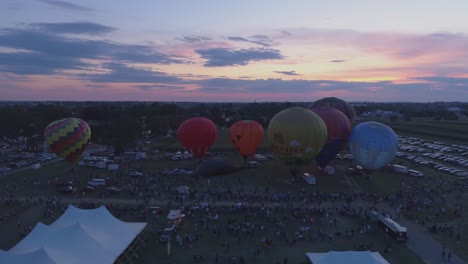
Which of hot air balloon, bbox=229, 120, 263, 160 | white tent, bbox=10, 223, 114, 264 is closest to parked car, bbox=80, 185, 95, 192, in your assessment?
white tent, bbox=10, 223, 114, 264

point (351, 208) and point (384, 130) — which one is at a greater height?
point (384, 130)

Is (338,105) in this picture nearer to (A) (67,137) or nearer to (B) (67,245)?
(A) (67,137)

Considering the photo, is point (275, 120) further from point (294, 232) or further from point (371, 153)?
point (294, 232)

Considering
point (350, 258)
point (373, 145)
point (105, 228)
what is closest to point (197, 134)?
point (373, 145)

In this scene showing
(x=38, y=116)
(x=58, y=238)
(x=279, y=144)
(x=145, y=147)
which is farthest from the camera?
(x=38, y=116)

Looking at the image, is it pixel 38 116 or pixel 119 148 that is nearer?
pixel 119 148

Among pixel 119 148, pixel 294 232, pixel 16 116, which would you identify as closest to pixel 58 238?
pixel 294 232
